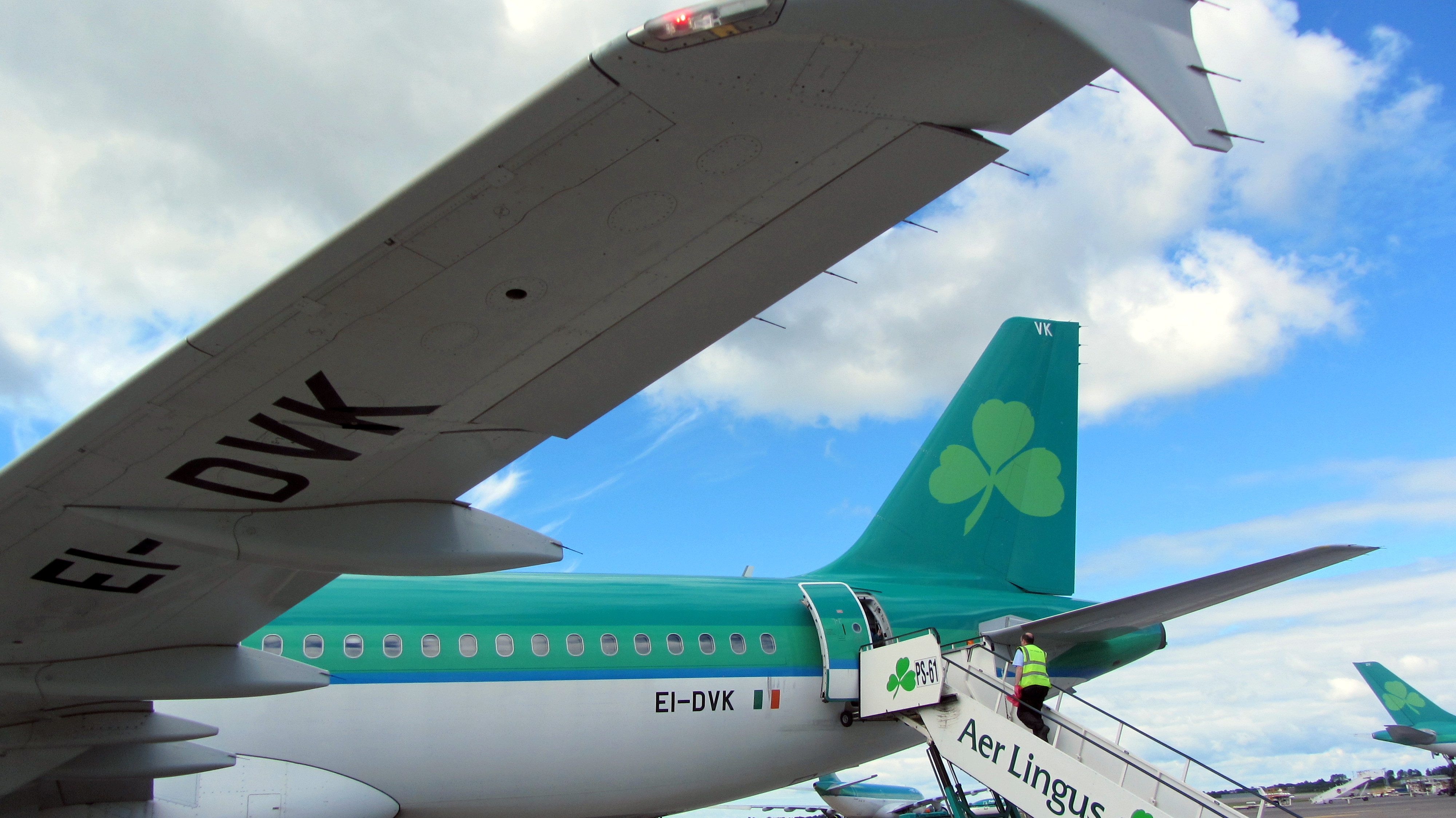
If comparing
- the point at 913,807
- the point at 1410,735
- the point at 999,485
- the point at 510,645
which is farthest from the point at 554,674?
the point at 1410,735

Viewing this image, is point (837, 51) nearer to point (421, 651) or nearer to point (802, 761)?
point (421, 651)

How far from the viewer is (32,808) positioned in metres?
7.43

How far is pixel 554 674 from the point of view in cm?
995

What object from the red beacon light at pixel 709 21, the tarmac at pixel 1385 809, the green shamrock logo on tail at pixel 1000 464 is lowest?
the tarmac at pixel 1385 809

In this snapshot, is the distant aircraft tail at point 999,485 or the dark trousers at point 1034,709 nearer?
the dark trousers at point 1034,709

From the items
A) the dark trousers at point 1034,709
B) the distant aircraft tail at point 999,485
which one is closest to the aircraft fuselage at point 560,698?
the distant aircraft tail at point 999,485

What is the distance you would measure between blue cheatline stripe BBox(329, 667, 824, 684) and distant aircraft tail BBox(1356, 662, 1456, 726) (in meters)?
41.0

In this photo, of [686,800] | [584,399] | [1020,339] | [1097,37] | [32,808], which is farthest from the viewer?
→ [1020,339]

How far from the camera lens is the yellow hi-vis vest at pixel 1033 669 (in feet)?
32.7

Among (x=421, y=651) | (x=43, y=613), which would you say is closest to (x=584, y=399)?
(x=43, y=613)

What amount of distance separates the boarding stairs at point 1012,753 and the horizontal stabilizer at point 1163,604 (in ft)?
2.92

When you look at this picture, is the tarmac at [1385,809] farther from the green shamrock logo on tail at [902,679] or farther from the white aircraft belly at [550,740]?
the white aircraft belly at [550,740]

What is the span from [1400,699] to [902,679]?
42.0 m

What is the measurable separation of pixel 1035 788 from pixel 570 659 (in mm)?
4857
